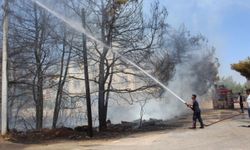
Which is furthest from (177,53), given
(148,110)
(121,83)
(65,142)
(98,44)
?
(65,142)

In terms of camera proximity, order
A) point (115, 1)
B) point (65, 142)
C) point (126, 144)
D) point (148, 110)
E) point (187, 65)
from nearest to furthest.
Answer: point (126, 144) < point (65, 142) < point (115, 1) < point (148, 110) < point (187, 65)

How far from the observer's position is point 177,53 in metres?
36.5

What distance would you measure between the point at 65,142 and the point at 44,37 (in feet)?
25.8

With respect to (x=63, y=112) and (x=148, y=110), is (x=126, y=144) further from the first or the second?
(x=148, y=110)

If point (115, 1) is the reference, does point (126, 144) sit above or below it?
below

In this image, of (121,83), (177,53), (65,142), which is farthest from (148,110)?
(65,142)

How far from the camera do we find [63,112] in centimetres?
2631

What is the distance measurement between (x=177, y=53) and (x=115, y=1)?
1449 cm

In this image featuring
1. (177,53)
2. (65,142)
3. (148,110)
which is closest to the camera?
(65,142)

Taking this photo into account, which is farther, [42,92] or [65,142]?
[42,92]

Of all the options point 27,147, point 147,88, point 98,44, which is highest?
point 98,44

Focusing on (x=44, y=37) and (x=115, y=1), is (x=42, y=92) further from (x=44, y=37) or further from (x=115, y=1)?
(x=115, y=1)

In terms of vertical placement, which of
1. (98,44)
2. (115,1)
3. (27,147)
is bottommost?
(27,147)

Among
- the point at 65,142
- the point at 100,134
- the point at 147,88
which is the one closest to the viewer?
the point at 65,142
